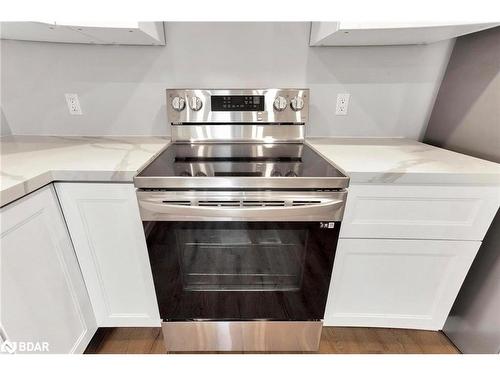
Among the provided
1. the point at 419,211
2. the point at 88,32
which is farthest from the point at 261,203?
the point at 88,32

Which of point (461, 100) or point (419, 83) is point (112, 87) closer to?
point (419, 83)

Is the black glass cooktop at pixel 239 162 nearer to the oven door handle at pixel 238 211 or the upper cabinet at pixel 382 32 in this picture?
the oven door handle at pixel 238 211

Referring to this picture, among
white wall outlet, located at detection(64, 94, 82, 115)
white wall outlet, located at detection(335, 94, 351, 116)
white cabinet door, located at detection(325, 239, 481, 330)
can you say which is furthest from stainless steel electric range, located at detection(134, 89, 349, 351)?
white wall outlet, located at detection(64, 94, 82, 115)

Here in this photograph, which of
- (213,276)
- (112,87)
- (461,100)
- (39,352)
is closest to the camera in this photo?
(39,352)

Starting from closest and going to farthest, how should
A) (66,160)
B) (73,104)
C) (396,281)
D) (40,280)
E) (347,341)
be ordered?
(40,280)
(66,160)
(396,281)
(347,341)
(73,104)

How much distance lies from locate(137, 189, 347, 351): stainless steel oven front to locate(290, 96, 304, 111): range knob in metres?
0.60

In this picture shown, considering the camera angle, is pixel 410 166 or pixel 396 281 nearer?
pixel 410 166

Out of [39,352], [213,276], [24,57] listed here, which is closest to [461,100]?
[213,276]

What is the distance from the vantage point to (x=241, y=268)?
0.95 m

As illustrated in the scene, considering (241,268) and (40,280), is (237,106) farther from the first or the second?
(40,280)

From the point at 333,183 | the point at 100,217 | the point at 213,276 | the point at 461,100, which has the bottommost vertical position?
the point at 213,276

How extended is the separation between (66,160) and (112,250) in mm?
394

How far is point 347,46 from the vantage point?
1.24 meters
